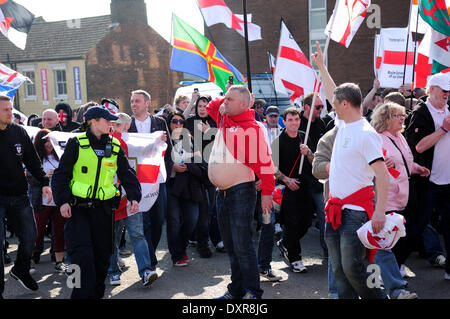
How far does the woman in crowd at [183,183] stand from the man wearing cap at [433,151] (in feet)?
9.25

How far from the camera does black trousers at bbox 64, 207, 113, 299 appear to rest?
14.9 ft

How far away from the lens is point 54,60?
33.1m

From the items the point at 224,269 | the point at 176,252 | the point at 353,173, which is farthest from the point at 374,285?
the point at 176,252

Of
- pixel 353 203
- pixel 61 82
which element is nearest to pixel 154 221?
pixel 353 203

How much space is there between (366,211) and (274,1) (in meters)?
24.8

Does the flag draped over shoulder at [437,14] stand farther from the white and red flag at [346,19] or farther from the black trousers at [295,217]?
the black trousers at [295,217]

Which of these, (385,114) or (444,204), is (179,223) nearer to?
(385,114)

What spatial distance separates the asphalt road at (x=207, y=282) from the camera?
550cm

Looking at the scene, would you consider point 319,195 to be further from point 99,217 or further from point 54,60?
point 54,60

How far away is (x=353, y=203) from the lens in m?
3.93

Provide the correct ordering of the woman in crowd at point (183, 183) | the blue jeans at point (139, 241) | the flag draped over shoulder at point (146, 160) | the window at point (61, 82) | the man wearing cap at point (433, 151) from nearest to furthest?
the man wearing cap at point (433, 151) < the blue jeans at point (139, 241) < the flag draped over shoulder at point (146, 160) < the woman in crowd at point (183, 183) < the window at point (61, 82)

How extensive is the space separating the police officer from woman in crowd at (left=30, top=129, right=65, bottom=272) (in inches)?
75.9

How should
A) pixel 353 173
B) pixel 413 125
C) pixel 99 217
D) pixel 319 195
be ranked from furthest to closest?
pixel 319 195 → pixel 413 125 → pixel 99 217 → pixel 353 173

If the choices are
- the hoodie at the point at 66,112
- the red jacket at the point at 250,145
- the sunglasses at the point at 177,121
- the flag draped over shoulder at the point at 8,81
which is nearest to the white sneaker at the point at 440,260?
the red jacket at the point at 250,145
